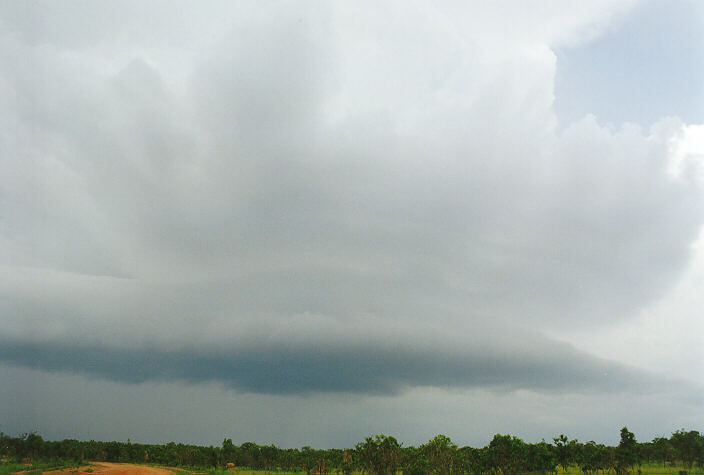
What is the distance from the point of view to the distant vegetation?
73875 millimetres

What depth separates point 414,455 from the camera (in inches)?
3307

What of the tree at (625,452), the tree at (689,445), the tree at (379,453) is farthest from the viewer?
the tree at (689,445)

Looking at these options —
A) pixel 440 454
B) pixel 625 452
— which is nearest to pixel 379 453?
pixel 440 454

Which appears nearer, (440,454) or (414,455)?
(440,454)

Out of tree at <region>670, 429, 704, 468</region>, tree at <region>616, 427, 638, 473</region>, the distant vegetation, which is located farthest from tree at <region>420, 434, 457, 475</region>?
tree at <region>670, 429, 704, 468</region>

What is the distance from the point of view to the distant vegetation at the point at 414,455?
73875mm

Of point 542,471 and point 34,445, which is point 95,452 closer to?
point 34,445

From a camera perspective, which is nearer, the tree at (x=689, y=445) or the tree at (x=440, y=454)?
the tree at (x=440, y=454)

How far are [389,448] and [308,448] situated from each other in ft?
230

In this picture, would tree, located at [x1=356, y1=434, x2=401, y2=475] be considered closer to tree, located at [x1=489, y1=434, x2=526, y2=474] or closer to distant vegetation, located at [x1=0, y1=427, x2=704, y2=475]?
distant vegetation, located at [x1=0, y1=427, x2=704, y2=475]

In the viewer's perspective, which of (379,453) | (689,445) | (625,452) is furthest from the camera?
(689,445)

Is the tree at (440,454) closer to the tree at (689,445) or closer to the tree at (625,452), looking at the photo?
the tree at (625,452)

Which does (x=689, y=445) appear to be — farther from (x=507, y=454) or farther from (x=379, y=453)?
(x=379, y=453)

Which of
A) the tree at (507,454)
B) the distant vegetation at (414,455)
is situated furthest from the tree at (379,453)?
the tree at (507,454)
